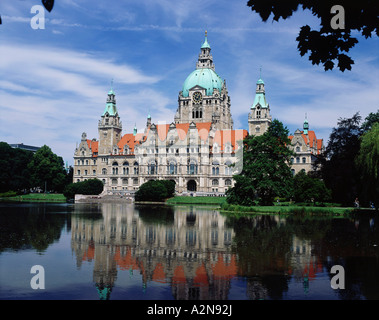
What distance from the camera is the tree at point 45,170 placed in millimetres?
99312

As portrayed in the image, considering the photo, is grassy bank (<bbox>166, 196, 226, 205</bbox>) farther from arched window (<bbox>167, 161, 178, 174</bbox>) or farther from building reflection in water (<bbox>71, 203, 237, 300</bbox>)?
building reflection in water (<bbox>71, 203, 237, 300</bbox>)

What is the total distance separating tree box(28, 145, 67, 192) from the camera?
99312 mm

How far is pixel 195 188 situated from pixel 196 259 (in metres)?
85.9

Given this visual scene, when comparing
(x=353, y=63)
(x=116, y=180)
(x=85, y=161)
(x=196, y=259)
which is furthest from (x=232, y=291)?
(x=85, y=161)

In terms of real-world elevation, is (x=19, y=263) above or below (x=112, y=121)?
below

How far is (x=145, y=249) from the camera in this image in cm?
1967

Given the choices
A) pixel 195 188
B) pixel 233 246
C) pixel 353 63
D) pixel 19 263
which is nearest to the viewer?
pixel 353 63

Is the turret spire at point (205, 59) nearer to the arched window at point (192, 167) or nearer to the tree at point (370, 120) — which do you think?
the arched window at point (192, 167)

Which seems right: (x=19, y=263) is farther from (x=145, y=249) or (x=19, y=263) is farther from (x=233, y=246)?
(x=233, y=246)

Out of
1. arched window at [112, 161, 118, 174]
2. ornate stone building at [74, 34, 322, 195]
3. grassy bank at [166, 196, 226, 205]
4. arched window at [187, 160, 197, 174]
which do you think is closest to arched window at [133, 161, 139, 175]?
ornate stone building at [74, 34, 322, 195]

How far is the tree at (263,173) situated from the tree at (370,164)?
12.2 m

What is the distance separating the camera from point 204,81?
398ft

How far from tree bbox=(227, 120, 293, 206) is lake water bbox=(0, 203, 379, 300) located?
26.0 m

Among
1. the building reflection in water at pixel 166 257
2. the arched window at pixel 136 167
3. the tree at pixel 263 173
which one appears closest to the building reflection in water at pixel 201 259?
the building reflection in water at pixel 166 257
